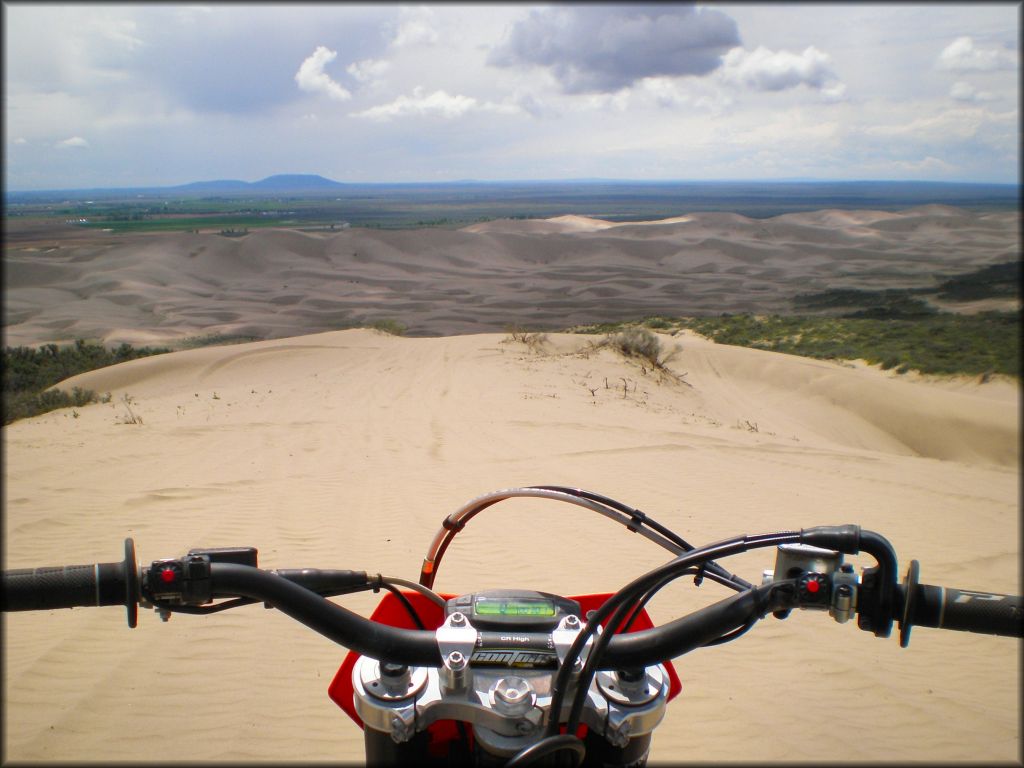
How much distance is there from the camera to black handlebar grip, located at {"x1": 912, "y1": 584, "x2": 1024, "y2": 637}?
1.11m

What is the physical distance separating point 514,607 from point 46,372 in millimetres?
13231

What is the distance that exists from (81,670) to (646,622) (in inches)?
126

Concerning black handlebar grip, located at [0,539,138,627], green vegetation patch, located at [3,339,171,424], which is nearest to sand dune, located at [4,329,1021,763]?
green vegetation patch, located at [3,339,171,424]

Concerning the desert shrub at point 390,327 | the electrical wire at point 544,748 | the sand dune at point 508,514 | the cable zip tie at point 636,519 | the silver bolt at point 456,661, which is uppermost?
the cable zip tie at point 636,519

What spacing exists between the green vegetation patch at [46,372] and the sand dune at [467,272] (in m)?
0.50

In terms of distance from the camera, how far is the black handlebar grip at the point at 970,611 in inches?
43.6

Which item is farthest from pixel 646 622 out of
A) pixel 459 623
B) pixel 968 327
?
pixel 968 327

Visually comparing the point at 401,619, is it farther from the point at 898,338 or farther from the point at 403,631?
the point at 898,338

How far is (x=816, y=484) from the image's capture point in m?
7.68

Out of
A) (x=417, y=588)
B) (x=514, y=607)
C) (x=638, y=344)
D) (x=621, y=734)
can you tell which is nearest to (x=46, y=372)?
(x=638, y=344)

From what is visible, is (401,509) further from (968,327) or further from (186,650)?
(968,327)

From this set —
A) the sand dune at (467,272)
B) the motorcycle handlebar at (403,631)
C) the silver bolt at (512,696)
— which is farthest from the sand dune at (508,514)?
the sand dune at (467,272)

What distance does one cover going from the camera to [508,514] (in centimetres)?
639

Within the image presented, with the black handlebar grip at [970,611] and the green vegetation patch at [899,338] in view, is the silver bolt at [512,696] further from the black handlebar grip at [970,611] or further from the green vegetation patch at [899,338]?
the green vegetation patch at [899,338]
